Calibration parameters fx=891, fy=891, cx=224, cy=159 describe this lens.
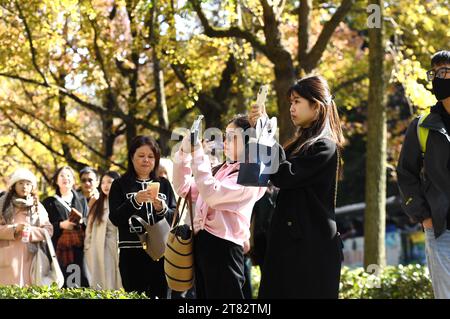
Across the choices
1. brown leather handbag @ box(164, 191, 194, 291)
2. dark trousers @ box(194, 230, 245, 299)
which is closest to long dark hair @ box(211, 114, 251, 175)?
brown leather handbag @ box(164, 191, 194, 291)

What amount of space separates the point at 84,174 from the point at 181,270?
4.83 metres

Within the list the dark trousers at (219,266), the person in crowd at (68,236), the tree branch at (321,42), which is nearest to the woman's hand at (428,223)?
the dark trousers at (219,266)

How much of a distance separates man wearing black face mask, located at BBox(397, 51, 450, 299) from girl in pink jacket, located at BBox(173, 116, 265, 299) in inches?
40.7

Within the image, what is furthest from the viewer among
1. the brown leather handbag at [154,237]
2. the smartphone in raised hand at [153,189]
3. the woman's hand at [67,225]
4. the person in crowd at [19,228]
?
the woman's hand at [67,225]

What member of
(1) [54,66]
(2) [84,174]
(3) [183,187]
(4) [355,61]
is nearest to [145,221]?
(3) [183,187]

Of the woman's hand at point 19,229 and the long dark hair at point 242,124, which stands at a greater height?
the long dark hair at point 242,124

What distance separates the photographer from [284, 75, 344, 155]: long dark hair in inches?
215

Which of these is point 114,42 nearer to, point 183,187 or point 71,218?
point 71,218

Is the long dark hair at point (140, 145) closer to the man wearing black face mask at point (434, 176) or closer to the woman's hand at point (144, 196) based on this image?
the woman's hand at point (144, 196)

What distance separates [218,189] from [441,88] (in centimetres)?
163

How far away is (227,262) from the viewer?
617 centimetres

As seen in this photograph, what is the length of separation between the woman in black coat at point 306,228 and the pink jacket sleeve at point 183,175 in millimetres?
1201

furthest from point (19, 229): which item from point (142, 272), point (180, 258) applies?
point (180, 258)

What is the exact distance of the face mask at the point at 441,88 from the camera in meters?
5.84
